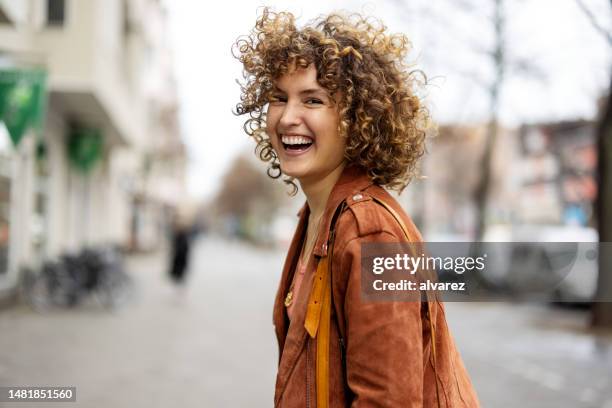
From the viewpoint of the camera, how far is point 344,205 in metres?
1.67

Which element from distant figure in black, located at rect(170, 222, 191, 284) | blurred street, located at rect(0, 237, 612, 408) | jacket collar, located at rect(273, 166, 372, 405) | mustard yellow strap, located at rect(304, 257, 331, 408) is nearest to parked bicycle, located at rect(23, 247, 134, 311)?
blurred street, located at rect(0, 237, 612, 408)

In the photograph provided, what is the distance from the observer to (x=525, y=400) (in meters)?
6.36

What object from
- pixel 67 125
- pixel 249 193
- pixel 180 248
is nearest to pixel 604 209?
pixel 180 248

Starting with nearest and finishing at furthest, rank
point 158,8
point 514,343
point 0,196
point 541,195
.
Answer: point 514,343
point 0,196
point 158,8
point 541,195

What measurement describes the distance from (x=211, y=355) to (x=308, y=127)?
22.6 ft

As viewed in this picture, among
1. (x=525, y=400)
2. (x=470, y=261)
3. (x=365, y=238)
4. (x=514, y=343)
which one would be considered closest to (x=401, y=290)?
(x=365, y=238)

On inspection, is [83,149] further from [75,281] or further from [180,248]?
[75,281]

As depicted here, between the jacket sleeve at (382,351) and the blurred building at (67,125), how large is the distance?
8355 mm

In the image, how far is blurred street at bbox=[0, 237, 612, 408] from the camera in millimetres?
6328

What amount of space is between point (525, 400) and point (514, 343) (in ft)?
12.7

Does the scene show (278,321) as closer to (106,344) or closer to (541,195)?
(106,344)

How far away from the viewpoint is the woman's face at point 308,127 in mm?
1800

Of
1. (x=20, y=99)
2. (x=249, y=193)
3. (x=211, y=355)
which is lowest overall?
(x=211, y=355)

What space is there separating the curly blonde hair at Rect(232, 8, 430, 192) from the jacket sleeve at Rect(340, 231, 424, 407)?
1.30 feet
